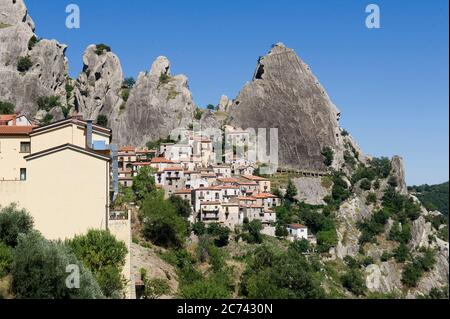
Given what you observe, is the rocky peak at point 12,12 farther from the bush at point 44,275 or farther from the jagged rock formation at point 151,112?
the bush at point 44,275

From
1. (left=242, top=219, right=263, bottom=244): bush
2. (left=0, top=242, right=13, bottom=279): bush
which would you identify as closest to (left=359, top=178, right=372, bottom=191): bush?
(left=242, top=219, right=263, bottom=244): bush

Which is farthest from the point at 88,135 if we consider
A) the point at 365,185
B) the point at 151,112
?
the point at 365,185

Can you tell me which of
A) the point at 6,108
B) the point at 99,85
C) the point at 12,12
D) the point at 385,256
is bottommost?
the point at 385,256

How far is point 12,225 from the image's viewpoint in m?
26.3

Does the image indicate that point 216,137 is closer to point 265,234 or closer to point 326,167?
point 326,167

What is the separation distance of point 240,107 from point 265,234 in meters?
47.6

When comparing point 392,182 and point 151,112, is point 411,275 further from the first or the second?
point 151,112

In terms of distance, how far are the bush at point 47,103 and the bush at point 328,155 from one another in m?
53.0

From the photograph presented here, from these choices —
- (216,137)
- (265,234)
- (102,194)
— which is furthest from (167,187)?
(102,194)

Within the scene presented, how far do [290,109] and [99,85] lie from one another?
131ft

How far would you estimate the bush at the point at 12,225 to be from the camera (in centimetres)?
2633

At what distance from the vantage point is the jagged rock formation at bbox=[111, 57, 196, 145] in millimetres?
105750

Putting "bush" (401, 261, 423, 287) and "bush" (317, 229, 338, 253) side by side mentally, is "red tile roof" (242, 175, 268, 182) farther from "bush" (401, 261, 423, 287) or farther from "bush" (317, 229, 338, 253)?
"bush" (401, 261, 423, 287)
